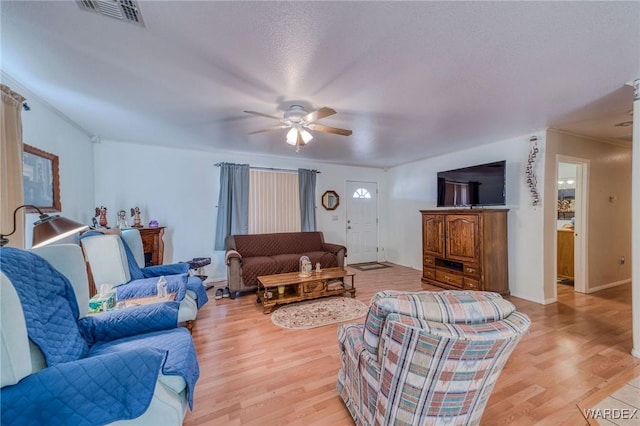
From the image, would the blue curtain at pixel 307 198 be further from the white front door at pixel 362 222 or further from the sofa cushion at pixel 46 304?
the sofa cushion at pixel 46 304

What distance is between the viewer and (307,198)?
5.27m

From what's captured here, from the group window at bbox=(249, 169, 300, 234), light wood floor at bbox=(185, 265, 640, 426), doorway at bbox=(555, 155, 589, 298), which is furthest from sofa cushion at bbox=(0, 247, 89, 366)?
doorway at bbox=(555, 155, 589, 298)

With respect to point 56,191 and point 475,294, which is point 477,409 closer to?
point 475,294

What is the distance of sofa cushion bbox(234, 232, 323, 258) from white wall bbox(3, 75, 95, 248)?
2064 mm

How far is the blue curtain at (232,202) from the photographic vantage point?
14.9ft

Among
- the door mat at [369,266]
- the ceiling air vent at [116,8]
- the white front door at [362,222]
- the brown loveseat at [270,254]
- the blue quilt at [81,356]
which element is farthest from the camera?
the white front door at [362,222]

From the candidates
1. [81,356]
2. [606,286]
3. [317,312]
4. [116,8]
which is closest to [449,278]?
[317,312]

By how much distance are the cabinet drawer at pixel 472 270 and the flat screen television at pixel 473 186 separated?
955 mm

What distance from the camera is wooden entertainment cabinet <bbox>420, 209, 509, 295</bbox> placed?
3.61m

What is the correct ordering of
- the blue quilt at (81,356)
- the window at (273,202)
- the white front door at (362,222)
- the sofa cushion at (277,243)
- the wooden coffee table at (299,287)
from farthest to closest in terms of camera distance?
the white front door at (362,222)
the window at (273,202)
the sofa cushion at (277,243)
the wooden coffee table at (299,287)
the blue quilt at (81,356)

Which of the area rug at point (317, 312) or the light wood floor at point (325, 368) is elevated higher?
the area rug at point (317, 312)

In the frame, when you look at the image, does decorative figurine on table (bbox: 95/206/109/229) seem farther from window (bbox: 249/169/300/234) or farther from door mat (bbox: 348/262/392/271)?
door mat (bbox: 348/262/392/271)

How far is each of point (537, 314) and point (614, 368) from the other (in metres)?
1.07

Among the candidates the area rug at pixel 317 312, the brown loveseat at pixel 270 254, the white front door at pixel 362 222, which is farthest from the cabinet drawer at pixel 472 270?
the white front door at pixel 362 222
